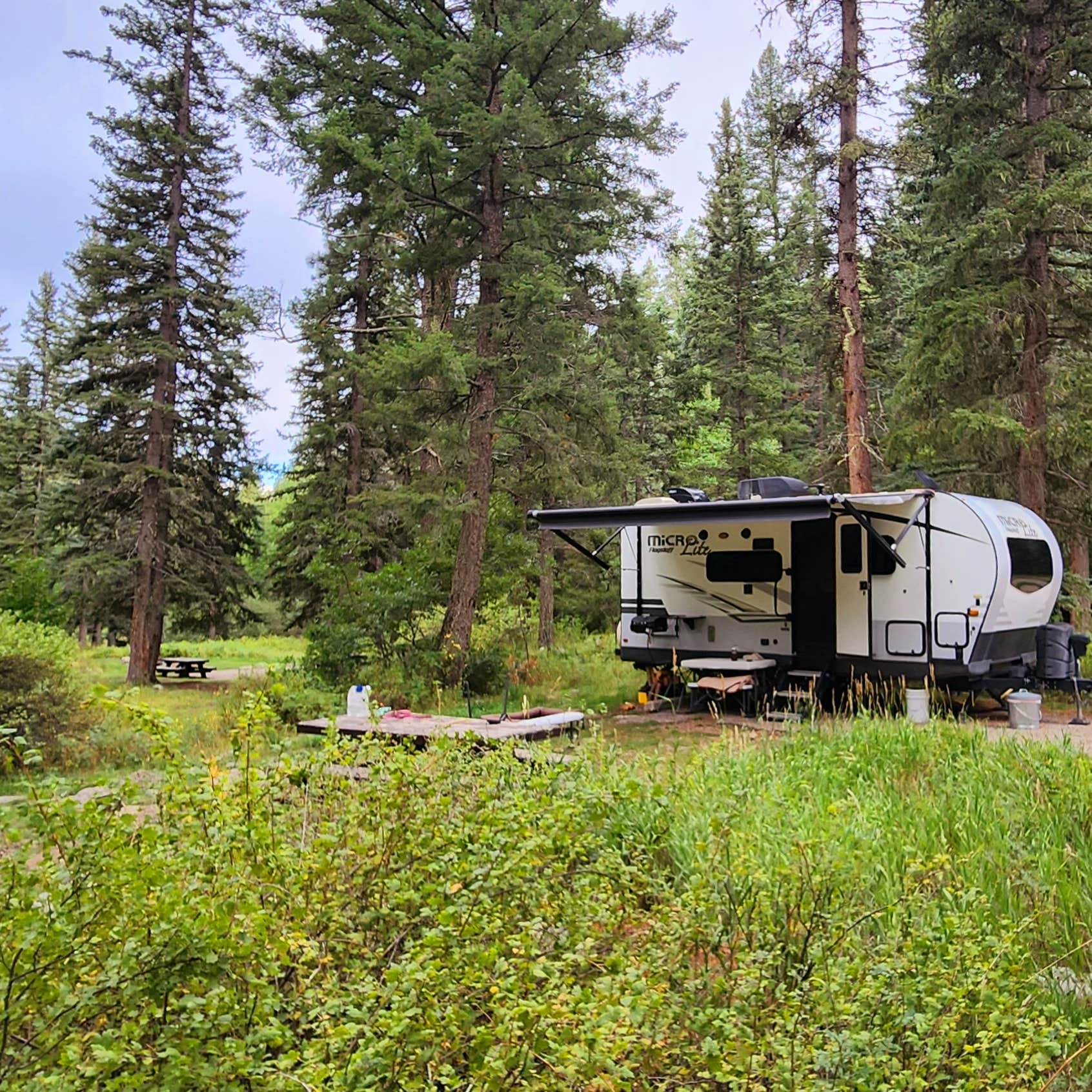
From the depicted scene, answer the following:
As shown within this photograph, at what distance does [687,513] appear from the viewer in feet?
30.4

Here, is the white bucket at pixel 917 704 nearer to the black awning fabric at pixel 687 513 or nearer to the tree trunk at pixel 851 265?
the black awning fabric at pixel 687 513

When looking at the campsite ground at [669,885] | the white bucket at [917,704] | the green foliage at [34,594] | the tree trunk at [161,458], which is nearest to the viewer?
the campsite ground at [669,885]

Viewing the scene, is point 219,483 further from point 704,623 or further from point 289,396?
point 704,623

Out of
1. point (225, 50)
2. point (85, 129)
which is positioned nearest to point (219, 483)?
point (85, 129)

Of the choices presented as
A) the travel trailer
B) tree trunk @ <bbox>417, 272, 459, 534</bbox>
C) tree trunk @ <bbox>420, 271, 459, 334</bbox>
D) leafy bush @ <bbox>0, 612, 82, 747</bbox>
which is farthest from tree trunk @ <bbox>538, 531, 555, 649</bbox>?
leafy bush @ <bbox>0, 612, 82, 747</bbox>

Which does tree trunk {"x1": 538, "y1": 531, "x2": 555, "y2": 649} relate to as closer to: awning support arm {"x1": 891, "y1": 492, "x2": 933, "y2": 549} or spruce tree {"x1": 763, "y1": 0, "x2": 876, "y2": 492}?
spruce tree {"x1": 763, "y1": 0, "x2": 876, "y2": 492}

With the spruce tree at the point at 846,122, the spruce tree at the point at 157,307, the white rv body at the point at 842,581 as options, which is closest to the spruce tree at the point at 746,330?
the spruce tree at the point at 846,122

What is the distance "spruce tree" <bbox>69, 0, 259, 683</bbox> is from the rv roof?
1061 cm

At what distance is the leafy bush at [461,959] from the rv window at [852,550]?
6.65m

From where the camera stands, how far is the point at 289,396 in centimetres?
2209

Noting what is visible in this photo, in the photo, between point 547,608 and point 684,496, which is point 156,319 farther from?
point 684,496

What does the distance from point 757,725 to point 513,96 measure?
747 centimetres

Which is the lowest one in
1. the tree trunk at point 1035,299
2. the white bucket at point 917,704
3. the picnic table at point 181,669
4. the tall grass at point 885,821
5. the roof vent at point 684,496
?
the picnic table at point 181,669

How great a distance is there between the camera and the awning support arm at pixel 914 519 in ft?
29.9
